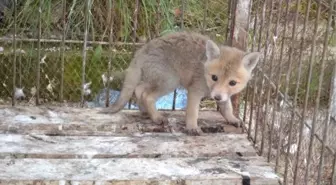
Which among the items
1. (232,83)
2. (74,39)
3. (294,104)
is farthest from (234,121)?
(74,39)

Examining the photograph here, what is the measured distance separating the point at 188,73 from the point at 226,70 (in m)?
0.30

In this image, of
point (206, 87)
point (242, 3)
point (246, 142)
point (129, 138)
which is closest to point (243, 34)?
point (242, 3)

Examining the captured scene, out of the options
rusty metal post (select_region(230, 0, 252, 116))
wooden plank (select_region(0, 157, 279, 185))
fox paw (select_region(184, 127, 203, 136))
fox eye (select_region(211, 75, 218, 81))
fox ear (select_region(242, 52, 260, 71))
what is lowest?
wooden plank (select_region(0, 157, 279, 185))

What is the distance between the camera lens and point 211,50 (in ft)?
13.1

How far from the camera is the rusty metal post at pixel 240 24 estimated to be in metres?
4.27

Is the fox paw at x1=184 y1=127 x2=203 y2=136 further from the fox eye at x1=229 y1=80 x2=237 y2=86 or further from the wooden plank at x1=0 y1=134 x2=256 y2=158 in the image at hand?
the fox eye at x1=229 y1=80 x2=237 y2=86

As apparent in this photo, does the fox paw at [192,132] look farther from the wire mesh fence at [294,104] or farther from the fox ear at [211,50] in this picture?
the fox ear at [211,50]

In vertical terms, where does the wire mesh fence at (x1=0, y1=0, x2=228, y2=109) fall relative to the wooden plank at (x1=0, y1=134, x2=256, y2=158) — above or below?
above

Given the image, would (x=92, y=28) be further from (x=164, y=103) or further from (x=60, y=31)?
(x=164, y=103)

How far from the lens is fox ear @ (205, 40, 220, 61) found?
13.0 ft

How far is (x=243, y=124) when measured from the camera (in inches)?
168

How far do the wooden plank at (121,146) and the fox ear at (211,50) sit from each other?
56 centimetres

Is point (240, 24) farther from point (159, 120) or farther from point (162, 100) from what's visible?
point (162, 100)

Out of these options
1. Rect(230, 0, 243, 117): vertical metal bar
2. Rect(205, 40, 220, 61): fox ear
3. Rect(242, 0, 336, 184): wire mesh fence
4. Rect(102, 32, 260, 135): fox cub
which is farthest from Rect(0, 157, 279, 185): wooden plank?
Rect(230, 0, 243, 117): vertical metal bar
